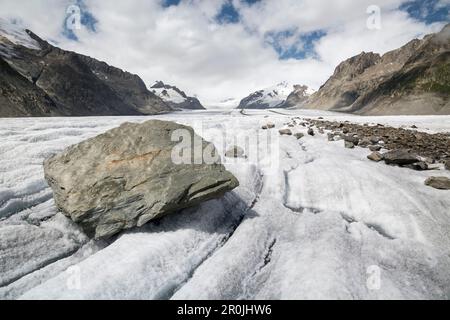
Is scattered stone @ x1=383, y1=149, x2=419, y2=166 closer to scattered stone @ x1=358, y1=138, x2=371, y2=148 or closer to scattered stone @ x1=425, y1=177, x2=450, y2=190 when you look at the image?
scattered stone @ x1=425, y1=177, x2=450, y2=190

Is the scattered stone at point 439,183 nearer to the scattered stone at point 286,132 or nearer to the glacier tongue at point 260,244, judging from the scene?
the glacier tongue at point 260,244

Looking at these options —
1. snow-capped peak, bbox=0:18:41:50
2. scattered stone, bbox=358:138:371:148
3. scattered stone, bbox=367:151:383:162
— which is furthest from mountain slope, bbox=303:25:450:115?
snow-capped peak, bbox=0:18:41:50

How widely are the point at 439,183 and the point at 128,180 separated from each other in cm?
729

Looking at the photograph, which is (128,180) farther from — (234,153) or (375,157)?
(375,157)

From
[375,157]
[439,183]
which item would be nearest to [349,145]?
[375,157]

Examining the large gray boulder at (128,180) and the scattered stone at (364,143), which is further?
the scattered stone at (364,143)

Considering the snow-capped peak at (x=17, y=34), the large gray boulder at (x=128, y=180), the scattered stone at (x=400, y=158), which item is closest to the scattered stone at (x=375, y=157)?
the scattered stone at (x=400, y=158)

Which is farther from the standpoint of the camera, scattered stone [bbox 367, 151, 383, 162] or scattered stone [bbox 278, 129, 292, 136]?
scattered stone [bbox 278, 129, 292, 136]

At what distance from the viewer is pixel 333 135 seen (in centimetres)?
1405

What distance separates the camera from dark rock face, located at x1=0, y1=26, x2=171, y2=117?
62.1 metres

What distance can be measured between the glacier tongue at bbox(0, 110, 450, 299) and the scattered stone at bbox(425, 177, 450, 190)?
23 cm

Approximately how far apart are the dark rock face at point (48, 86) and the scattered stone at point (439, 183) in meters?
62.0

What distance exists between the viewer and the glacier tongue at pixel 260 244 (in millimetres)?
4188

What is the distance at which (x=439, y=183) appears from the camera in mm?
7562
